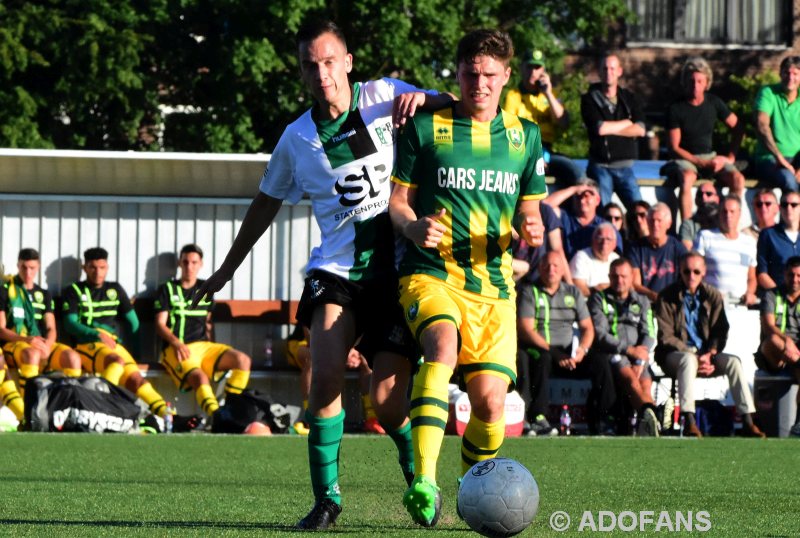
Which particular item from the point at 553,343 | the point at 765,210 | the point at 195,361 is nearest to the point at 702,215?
the point at 765,210

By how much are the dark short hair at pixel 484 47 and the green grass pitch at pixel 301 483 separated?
205 centimetres

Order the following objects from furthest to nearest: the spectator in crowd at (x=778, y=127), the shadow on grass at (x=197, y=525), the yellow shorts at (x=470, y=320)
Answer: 1. the spectator in crowd at (x=778, y=127)
2. the yellow shorts at (x=470, y=320)
3. the shadow on grass at (x=197, y=525)

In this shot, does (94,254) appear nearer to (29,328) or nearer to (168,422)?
(29,328)

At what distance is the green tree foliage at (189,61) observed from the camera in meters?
23.6

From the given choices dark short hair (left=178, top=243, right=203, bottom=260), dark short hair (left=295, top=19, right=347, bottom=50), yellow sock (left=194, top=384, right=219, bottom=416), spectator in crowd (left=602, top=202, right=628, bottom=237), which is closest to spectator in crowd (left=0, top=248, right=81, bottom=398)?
yellow sock (left=194, top=384, right=219, bottom=416)

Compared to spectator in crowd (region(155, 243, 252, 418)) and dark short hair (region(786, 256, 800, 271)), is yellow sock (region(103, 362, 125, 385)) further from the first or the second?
dark short hair (region(786, 256, 800, 271))

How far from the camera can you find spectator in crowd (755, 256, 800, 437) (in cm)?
1494

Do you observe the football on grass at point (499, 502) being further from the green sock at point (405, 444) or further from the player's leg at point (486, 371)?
the green sock at point (405, 444)

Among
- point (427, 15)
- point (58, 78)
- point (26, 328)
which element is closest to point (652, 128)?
point (427, 15)

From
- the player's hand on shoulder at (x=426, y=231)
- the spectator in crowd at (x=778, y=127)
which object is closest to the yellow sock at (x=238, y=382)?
the spectator in crowd at (x=778, y=127)

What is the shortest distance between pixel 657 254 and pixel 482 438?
9455mm

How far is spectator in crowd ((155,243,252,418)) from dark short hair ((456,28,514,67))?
9067mm

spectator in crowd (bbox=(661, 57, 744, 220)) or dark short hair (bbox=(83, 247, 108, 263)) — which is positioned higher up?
spectator in crowd (bbox=(661, 57, 744, 220))

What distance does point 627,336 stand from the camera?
1490 centimetres
